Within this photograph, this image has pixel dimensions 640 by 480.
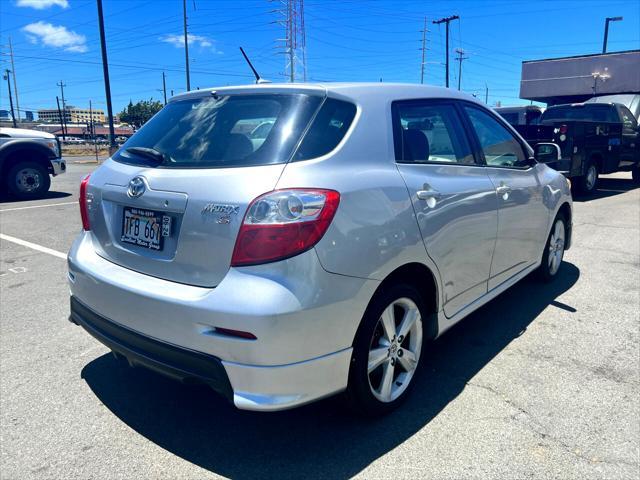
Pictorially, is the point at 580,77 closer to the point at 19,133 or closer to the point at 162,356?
the point at 19,133

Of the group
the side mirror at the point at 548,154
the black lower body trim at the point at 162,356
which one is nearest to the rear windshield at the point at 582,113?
the side mirror at the point at 548,154

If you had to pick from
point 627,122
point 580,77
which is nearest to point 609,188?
point 627,122

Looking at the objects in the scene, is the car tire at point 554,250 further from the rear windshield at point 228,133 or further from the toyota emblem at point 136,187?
the toyota emblem at point 136,187

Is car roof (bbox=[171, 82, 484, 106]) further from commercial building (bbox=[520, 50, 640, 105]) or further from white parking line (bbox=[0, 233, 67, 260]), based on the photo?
commercial building (bbox=[520, 50, 640, 105])

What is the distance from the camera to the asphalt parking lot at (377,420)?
2387mm

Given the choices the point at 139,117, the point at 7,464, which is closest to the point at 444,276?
the point at 7,464

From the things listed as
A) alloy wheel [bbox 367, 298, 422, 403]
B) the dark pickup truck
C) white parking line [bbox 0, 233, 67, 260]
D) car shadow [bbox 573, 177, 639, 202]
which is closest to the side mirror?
alloy wheel [bbox 367, 298, 422, 403]

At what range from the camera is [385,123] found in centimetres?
271

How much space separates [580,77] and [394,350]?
117 feet

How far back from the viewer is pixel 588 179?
1085 centimetres

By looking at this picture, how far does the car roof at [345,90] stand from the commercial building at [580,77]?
31.8 meters

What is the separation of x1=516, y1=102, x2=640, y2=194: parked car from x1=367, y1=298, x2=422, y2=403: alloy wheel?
746 cm

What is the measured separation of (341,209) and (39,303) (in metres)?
3.53

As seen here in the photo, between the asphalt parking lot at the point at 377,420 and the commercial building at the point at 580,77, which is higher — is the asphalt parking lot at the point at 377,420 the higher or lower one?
the lower one
